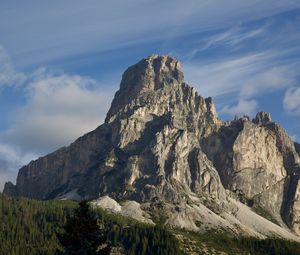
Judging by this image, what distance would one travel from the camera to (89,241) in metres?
63.7

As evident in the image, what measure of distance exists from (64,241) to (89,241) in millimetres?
2602

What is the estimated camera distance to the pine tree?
63062 mm

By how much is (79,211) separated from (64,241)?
11.7 ft

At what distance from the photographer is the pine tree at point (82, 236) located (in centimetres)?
6306

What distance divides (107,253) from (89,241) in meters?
2.34

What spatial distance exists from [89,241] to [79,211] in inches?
133

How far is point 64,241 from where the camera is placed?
6322cm

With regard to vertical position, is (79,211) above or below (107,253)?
above

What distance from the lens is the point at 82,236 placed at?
209ft

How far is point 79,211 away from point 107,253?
17.5 feet

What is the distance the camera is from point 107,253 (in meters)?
64.1

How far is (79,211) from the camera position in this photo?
6469 centimetres
